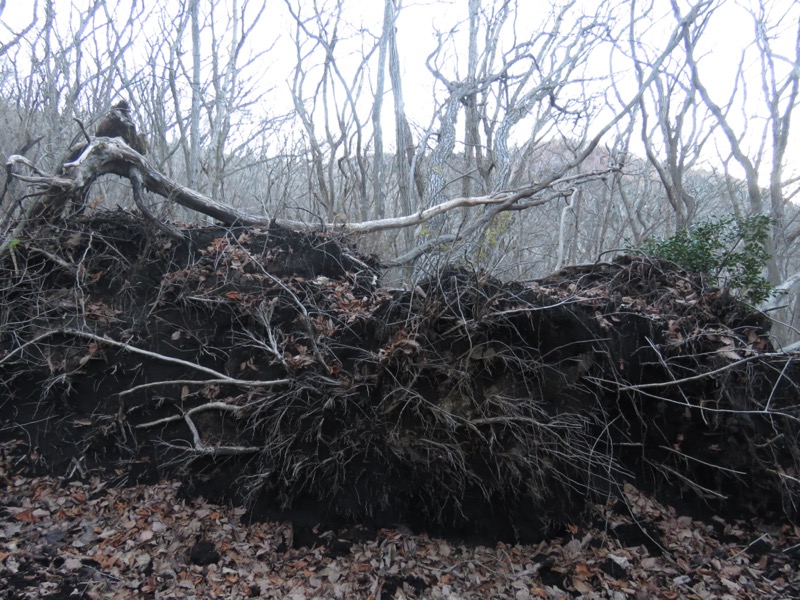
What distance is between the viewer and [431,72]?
1083cm

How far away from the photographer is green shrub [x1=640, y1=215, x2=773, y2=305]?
5.64 metres

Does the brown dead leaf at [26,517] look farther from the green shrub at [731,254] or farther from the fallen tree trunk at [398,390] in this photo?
the green shrub at [731,254]

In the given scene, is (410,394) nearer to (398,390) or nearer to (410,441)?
(398,390)

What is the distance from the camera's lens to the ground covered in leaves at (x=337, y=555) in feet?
12.2

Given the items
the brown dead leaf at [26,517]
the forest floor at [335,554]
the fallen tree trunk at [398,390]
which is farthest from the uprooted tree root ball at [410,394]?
the brown dead leaf at [26,517]

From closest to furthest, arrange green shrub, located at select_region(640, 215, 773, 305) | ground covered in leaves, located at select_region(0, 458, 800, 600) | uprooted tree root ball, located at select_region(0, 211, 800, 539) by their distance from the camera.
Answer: ground covered in leaves, located at select_region(0, 458, 800, 600)
uprooted tree root ball, located at select_region(0, 211, 800, 539)
green shrub, located at select_region(640, 215, 773, 305)

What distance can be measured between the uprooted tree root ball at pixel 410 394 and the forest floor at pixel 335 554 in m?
0.19

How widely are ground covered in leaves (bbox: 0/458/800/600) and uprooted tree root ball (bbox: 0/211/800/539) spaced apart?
196 millimetres

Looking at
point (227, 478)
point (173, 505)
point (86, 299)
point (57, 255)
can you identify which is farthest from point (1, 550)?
point (57, 255)

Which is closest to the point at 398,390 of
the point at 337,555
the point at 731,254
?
the point at 337,555

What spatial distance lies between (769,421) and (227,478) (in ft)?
16.2

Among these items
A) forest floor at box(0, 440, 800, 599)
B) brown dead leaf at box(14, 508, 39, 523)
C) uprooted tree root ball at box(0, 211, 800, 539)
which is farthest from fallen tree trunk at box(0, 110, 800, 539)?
brown dead leaf at box(14, 508, 39, 523)

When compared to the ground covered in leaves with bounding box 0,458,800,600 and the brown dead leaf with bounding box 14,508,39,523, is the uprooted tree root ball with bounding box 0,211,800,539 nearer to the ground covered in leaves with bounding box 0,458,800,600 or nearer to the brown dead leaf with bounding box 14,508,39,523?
the ground covered in leaves with bounding box 0,458,800,600

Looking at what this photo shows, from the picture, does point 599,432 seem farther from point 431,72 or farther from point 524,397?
point 431,72
